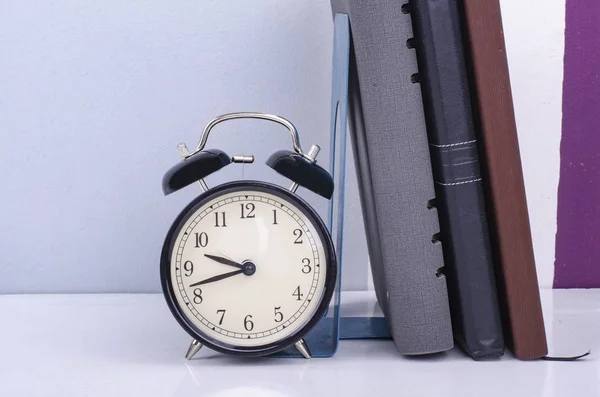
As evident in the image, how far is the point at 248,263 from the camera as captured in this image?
36.5 inches

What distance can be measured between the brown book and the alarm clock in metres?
0.19

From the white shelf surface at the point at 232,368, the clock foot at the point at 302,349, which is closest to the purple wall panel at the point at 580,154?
the white shelf surface at the point at 232,368

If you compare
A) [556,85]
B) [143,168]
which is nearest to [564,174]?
[556,85]

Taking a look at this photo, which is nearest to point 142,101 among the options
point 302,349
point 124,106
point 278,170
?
point 124,106

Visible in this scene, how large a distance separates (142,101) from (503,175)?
621 mm

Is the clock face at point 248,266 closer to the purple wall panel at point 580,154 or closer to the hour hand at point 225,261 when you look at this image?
the hour hand at point 225,261

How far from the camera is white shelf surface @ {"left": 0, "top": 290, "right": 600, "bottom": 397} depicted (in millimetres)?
827

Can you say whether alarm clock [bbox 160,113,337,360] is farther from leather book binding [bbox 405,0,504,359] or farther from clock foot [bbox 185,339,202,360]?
leather book binding [bbox 405,0,504,359]

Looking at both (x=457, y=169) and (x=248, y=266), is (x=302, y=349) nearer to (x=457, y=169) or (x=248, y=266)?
(x=248, y=266)

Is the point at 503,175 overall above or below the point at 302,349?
above

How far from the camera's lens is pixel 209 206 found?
3.07ft

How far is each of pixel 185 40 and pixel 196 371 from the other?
58 centimetres

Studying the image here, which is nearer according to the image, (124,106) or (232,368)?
(232,368)

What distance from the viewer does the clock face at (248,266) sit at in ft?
3.04
